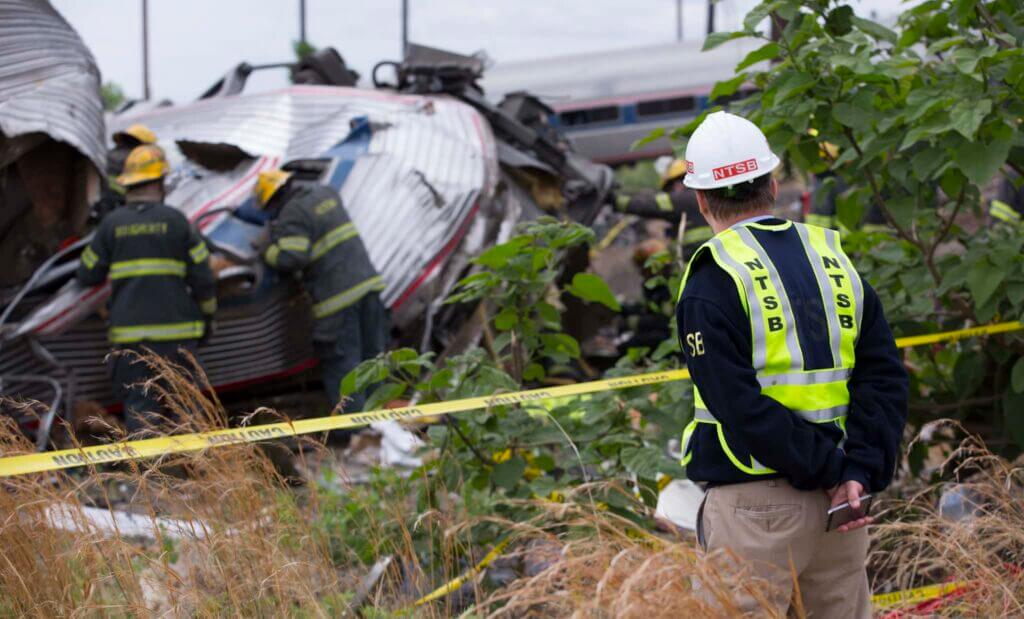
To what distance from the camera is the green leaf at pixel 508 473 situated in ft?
13.2

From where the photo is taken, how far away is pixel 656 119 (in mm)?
21906

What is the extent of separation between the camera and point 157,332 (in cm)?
613

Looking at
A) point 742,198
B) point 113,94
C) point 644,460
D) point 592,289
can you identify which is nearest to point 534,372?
point 592,289

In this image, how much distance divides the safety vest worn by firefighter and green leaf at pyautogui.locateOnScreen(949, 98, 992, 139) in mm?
1174

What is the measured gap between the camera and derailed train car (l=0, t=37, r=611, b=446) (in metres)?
6.25

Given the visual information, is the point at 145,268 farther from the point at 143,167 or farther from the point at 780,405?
the point at 780,405

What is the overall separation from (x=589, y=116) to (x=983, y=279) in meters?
18.9

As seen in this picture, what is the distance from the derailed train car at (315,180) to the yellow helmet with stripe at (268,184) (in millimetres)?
144

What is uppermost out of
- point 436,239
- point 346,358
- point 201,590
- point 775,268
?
point 775,268

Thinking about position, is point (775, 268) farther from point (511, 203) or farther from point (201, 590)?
point (511, 203)

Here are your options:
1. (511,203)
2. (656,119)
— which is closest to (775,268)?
(511,203)

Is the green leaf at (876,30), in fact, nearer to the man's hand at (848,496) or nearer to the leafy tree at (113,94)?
the man's hand at (848,496)

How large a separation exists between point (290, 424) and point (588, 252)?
6745 mm

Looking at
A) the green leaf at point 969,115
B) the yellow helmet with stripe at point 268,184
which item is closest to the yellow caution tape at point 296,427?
the green leaf at point 969,115
